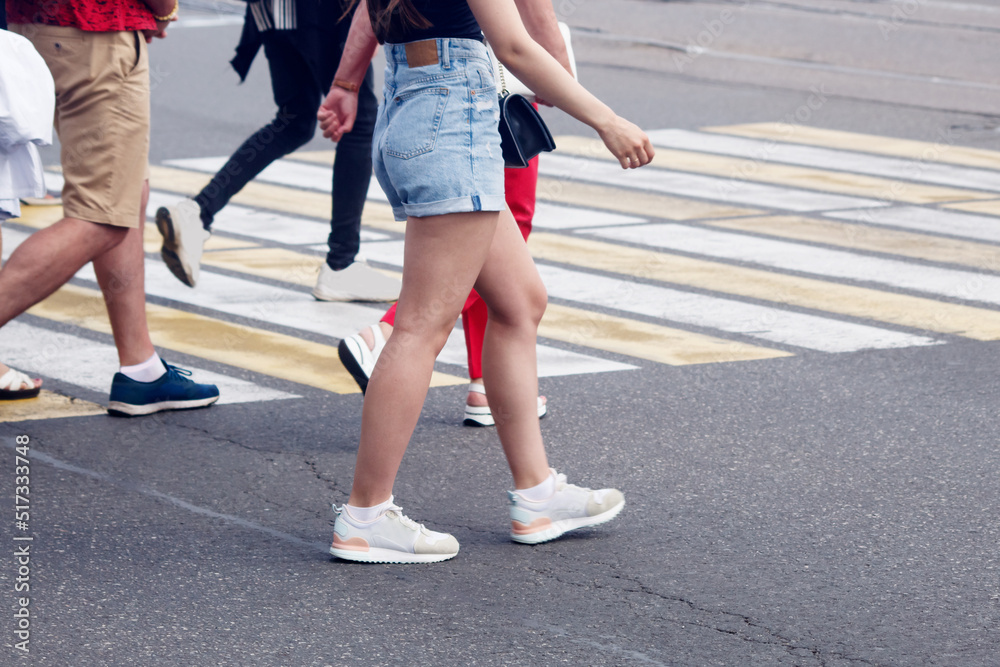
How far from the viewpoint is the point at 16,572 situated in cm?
350

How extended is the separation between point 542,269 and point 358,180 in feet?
3.60

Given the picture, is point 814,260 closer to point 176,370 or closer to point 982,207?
point 982,207

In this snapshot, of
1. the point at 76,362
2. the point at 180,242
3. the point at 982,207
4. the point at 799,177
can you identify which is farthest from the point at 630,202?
the point at 76,362

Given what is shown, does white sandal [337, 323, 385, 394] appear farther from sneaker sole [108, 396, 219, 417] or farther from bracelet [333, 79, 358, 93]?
bracelet [333, 79, 358, 93]

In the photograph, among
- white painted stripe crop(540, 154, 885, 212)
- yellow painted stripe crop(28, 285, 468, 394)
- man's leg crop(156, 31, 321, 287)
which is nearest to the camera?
yellow painted stripe crop(28, 285, 468, 394)

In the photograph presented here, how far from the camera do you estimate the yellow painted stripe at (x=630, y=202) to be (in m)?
8.49

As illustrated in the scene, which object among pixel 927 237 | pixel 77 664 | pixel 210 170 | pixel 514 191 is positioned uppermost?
pixel 514 191

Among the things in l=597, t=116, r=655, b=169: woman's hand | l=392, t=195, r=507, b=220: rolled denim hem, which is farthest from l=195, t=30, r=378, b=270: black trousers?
l=597, t=116, r=655, b=169: woman's hand

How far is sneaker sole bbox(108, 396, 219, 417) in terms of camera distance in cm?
479

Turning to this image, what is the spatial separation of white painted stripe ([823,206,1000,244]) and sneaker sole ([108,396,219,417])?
4.38 m

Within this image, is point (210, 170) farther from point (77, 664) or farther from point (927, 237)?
point (77, 664)

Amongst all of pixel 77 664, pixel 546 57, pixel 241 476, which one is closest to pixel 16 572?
pixel 77 664

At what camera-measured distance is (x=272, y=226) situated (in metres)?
8.14

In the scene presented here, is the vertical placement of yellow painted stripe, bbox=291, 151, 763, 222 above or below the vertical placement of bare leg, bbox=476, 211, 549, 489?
below
